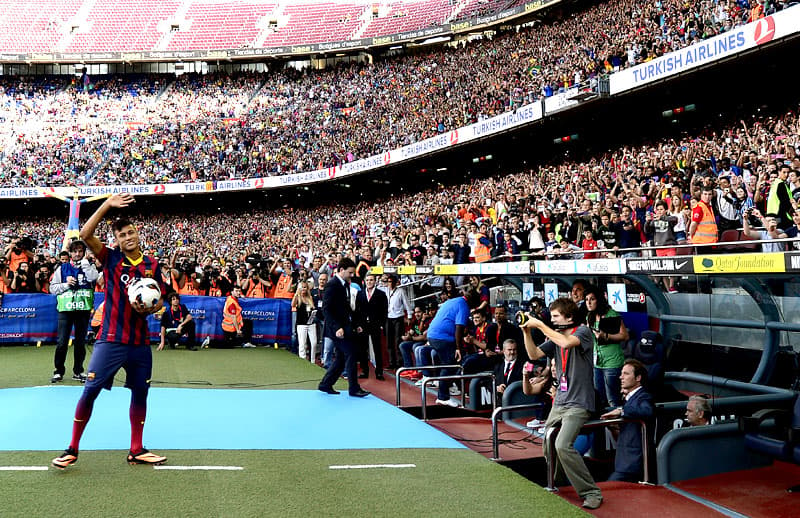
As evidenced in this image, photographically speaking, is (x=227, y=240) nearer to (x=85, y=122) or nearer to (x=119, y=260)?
(x=85, y=122)

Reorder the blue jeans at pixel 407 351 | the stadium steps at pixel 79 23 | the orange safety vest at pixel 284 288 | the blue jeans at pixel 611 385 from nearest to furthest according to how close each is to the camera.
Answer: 1. the blue jeans at pixel 611 385
2. the blue jeans at pixel 407 351
3. the orange safety vest at pixel 284 288
4. the stadium steps at pixel 79 23

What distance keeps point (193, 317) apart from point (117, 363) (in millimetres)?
11583

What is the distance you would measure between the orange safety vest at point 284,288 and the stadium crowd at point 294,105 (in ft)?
33.7

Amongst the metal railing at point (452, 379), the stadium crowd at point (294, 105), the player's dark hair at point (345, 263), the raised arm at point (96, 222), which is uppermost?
the stadium crowd at point (294, 105)

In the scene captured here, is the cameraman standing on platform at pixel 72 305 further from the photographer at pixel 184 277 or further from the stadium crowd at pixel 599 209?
the photographer at pixel 184 277

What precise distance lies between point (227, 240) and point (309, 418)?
106ft

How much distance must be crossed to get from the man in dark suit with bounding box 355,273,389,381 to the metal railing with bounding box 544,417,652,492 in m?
6.63

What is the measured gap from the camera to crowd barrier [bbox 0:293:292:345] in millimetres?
15945

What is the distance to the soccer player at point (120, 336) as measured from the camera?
5484 mm

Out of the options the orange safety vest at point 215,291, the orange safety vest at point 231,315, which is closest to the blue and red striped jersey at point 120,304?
the orange safety vest at point 231,315

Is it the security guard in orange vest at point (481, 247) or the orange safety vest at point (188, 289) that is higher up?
the security guard in orange vest at point (481, 247)

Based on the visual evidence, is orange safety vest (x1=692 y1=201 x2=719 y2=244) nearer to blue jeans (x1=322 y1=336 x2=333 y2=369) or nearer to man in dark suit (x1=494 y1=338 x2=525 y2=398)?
man in dark suit (x1=494 y1=338 x2=525 y2=398)

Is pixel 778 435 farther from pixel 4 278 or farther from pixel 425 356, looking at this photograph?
pixel 4 278

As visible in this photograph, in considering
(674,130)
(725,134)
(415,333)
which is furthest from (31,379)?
(674,130)
